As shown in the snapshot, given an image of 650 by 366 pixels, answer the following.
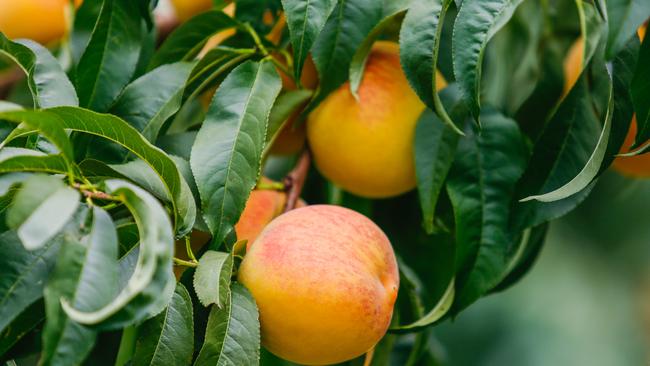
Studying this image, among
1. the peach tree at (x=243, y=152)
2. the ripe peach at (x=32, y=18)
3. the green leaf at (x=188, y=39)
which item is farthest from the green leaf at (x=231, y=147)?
the ripe peach at (x=32, y=18)

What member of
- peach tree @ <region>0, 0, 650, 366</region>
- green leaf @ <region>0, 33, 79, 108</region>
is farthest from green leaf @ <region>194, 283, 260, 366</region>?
green leaf @ <region>0, 33, 79, 108</region>

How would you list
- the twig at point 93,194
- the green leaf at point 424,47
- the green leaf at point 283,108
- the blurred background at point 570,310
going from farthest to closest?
1. the blurred background at point 570,310
2. the green leaf at point 283,108
3. the green leaf at point 424,47
4. the twig at point 93,194

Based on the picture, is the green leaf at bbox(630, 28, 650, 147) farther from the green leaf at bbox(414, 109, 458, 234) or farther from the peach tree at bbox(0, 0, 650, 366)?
the green leaf at bbox(414, 109, 458, 234)

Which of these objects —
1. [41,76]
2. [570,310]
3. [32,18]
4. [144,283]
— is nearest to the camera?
[144,283]

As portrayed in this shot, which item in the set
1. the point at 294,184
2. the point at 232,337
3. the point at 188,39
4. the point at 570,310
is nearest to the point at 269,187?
the point at 294,184

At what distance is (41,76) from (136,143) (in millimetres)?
136

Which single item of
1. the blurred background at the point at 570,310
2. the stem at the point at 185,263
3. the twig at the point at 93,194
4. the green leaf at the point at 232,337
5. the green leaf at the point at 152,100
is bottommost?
the blurred background at the point at 570,310

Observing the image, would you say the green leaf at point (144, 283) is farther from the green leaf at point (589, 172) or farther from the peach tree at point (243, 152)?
the green leaf at point (589, 172)

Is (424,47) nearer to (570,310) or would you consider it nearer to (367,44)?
(367,44)

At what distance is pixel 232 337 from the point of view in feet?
1.89

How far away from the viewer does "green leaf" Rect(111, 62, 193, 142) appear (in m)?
0.70

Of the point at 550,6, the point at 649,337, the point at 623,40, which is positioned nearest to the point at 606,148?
the point at 623,40

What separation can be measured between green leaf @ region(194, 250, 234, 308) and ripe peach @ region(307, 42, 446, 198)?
0.73ft

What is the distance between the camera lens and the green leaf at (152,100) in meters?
0.70
